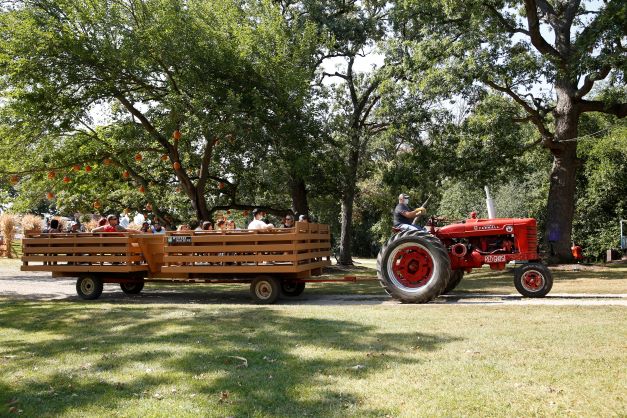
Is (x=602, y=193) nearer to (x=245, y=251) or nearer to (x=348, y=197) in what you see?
(x=348, y=197)

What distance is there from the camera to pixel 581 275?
56.0 feet

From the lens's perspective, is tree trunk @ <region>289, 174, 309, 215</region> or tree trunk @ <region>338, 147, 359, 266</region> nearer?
tree trunk @ <region>289, 174, 309, 215</region>

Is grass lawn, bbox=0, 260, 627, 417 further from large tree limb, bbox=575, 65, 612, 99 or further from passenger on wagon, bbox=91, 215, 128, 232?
large tree limb, bbox=575, 65, 612, 99

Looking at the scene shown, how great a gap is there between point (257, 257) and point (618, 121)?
855 inches

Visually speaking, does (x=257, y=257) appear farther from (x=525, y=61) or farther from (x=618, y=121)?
(x=618, y=121)

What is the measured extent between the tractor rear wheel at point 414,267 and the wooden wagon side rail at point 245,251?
1.74 meters

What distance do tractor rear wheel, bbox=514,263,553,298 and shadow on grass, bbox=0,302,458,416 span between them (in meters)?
4.67

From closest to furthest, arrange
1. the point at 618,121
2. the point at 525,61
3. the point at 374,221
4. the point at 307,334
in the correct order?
the point at 307,334 → the point at 525,61 → the point at 618,121 → the point at 374,221

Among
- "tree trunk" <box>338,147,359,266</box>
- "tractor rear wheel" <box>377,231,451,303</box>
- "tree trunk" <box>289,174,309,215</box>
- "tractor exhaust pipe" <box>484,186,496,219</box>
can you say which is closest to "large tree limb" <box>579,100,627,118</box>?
"tractor exhaust pipe" <box>484,186,496,219</box>

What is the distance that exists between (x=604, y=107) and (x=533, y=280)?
10.4 meters

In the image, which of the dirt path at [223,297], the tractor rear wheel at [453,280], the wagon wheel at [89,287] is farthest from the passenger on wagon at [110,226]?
the tractor rear wheel at [453,280]

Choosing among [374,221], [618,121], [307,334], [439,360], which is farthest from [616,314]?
Result: [374,221]

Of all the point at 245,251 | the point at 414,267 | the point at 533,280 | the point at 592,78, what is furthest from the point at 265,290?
the point at 592,78

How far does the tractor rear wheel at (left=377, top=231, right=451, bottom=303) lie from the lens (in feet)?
36.5
